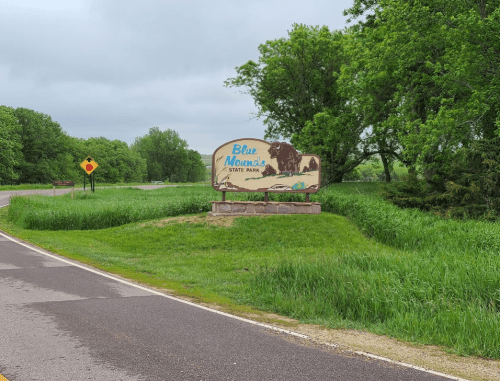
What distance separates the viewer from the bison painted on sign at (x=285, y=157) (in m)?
18.9

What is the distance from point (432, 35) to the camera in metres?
22.7

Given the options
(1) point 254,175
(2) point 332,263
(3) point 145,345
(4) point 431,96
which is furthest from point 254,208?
(4) point 431,96

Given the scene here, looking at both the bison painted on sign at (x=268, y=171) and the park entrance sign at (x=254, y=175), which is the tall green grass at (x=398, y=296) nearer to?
the park entrance sign at (x=254, y=175)

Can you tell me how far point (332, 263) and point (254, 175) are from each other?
29.0 feet

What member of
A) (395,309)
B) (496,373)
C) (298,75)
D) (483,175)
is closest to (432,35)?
(483,175)

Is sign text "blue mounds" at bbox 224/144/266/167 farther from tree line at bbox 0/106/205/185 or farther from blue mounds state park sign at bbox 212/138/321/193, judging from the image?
tree line at bbox 0/106/205/185

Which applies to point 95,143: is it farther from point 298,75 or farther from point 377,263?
point 377,263

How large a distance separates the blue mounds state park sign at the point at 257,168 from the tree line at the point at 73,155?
55.1 metres

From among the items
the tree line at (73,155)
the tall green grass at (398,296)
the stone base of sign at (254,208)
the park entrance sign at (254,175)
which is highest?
the tree line at (73,155)

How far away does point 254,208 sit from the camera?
730 inches

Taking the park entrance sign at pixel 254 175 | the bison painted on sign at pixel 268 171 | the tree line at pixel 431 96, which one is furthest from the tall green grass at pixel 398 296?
the tree line at pixel 431 96

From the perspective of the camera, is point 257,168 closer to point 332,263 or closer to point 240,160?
point 240,160

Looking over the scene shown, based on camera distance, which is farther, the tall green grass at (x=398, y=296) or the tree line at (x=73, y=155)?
the tree line at (x=73, y=155)

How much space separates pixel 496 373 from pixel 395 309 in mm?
2511
